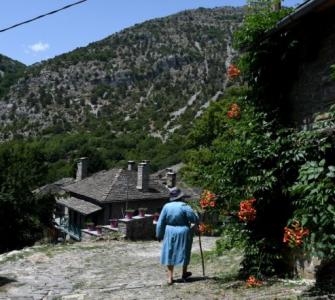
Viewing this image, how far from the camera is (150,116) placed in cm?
10962

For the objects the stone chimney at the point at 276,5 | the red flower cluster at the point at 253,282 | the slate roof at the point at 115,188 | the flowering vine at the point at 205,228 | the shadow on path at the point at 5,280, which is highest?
the stone chimney at the point at 276,5

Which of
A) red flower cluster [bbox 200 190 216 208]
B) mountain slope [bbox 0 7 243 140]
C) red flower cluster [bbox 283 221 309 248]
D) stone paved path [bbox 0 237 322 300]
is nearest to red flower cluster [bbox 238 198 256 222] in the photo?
red flower cluster [bbox 200 190 216 208]

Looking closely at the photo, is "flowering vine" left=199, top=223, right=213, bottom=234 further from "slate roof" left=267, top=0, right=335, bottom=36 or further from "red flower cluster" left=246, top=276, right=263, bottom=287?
"slate roof" left=267, top=0, right=335, bottom=36

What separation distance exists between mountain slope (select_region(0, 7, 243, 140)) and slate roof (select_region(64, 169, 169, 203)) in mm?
64905

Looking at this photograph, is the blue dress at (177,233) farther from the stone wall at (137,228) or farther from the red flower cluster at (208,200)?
the stone wall at (137,228)

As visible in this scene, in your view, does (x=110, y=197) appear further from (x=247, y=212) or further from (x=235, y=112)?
(x=247, y=212)

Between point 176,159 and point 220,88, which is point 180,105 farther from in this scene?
point 176,159

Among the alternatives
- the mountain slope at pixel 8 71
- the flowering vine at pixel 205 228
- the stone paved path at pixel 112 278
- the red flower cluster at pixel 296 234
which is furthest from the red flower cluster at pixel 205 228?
the mountain slope at pixel 8 71

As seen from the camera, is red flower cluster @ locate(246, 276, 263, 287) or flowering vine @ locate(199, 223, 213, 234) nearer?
red flower cluster @ locate(246, 276, 263, 287)

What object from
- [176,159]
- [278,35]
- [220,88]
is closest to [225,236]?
[278,35]

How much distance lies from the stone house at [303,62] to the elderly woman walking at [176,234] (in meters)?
2.12

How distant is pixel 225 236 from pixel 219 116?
2579 cm

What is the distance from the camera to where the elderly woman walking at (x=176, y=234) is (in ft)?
24.1

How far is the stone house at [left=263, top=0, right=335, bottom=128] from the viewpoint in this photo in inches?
255
